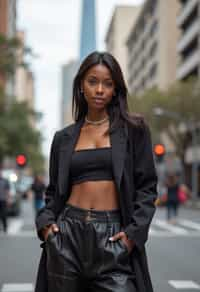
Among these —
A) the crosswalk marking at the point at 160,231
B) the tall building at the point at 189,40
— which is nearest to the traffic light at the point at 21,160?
the crosswalk marking at the point at 160,231

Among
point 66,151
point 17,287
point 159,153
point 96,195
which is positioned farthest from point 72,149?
point 159,153

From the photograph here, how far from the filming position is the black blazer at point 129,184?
3.23m

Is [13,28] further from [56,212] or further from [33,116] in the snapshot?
[56,212]

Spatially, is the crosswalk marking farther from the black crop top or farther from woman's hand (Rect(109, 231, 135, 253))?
woman's hand (Rect(109, 231, 135, 253))

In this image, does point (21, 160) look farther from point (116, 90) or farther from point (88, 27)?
point (116, 90)

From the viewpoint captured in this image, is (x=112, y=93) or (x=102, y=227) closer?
(x=102, y=227)

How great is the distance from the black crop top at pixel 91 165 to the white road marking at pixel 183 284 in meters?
5.62

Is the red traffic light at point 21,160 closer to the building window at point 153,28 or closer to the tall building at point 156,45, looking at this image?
the tall building at point 156,45

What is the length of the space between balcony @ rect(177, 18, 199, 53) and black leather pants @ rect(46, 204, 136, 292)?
59.0m

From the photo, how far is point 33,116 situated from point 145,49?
4529 centimetres

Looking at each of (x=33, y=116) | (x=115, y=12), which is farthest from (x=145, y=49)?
(x=33, y=116)

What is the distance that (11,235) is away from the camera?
58.1 ft

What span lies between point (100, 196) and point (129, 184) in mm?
154

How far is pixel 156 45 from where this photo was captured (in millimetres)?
81688
